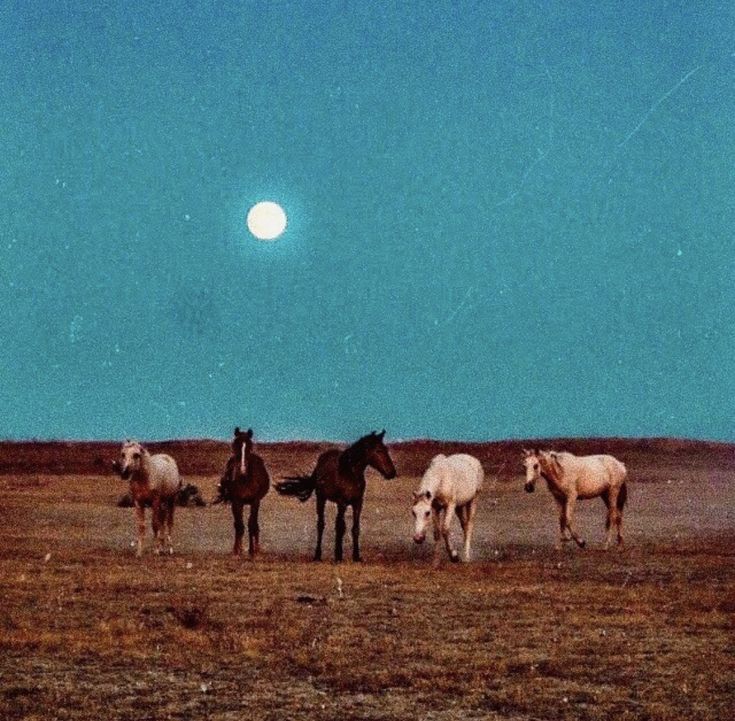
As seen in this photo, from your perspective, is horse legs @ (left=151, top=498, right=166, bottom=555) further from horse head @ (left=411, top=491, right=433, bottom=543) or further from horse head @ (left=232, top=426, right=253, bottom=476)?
horse head @ (left=411, top=491, right=433, bottom=543)

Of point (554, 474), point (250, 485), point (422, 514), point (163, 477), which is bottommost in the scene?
point (422, 514)

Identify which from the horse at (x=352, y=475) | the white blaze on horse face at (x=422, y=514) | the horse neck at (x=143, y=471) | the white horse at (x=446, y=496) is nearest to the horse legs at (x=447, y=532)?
the white horse at (x=446, y=496)

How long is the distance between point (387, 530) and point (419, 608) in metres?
14.1

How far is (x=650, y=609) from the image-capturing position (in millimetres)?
12828

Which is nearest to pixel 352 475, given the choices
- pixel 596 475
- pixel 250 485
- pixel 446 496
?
pixel 446 496

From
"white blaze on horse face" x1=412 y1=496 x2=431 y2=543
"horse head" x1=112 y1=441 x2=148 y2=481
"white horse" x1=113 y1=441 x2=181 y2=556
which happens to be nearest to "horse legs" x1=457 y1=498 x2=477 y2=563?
"white blaze on horse face" x1=412 y1=496 x2=431 y2=543

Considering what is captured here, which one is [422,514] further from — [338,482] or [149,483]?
[149,483]

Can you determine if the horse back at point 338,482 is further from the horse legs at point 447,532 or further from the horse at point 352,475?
the horse legs at point 447,532

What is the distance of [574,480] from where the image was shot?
21609 mm

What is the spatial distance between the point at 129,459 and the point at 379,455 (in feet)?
13.8

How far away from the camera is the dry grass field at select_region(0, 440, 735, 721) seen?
25.9ft

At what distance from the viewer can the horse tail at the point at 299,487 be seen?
2033 cm

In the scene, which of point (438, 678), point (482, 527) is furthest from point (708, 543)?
point (438, 678)

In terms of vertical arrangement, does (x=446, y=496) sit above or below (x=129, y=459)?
below
